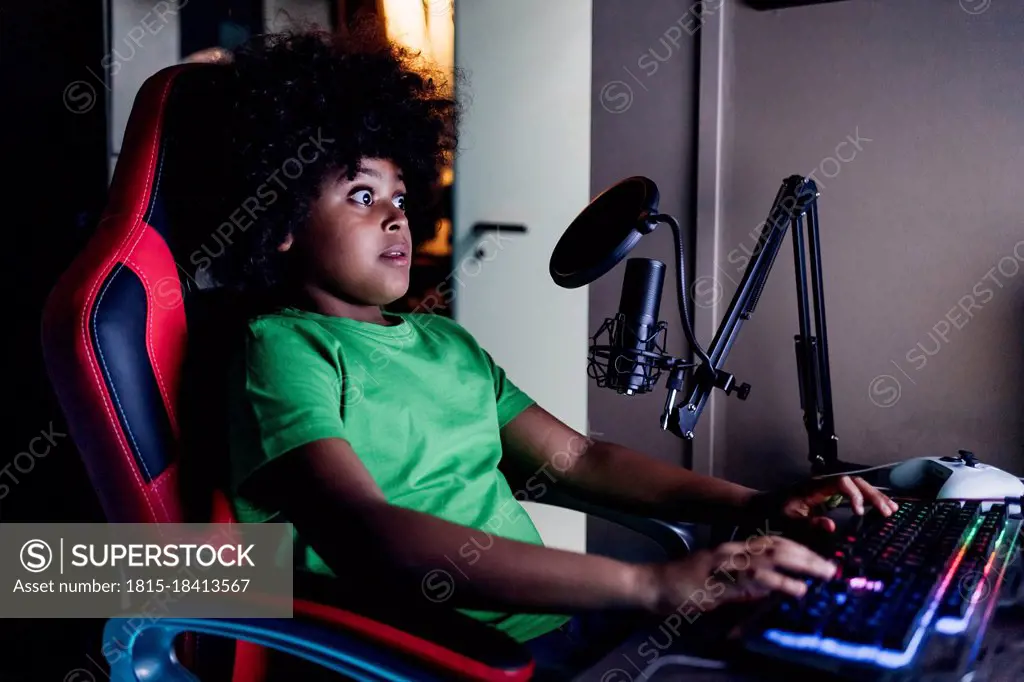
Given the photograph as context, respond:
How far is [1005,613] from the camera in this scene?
0.71m

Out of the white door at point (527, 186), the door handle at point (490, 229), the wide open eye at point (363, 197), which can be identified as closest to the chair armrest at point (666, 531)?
the wide open eye at point (363, 197)

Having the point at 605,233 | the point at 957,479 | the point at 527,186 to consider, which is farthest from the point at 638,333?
the point at 527,186

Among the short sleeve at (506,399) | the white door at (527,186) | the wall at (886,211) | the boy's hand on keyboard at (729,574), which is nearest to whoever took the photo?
the boy's hand on keyboard at (729,574)

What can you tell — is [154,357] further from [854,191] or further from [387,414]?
[854,191]

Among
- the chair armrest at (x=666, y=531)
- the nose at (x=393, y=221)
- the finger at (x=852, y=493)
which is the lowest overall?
the chair armrest at (x=666, y=531)

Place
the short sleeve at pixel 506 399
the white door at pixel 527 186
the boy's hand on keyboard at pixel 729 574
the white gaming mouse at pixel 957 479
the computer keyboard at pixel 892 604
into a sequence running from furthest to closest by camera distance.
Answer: the white door at pixel 527 186, the short sleeve at pixel 506 399, the white gaming mouse at pixel 957 479, the boy's hand on keyboard at pixel 729 574, the computer keyboard at pixel 892 604

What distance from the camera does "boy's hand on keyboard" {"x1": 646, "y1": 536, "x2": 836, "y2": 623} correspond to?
0.67 m

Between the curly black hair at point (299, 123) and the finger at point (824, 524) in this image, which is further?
the curly black hair at point (299, 123)

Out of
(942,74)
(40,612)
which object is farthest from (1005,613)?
(40,612)

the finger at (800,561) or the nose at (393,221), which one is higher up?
the nose at (393,221)

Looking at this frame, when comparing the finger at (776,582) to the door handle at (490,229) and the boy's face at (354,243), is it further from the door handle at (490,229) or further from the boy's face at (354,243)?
the door handle at (490,229)

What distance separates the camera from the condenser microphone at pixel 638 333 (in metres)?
1.00

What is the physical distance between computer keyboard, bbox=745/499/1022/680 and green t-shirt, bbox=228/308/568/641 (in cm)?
28

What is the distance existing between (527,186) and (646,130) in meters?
0.33
